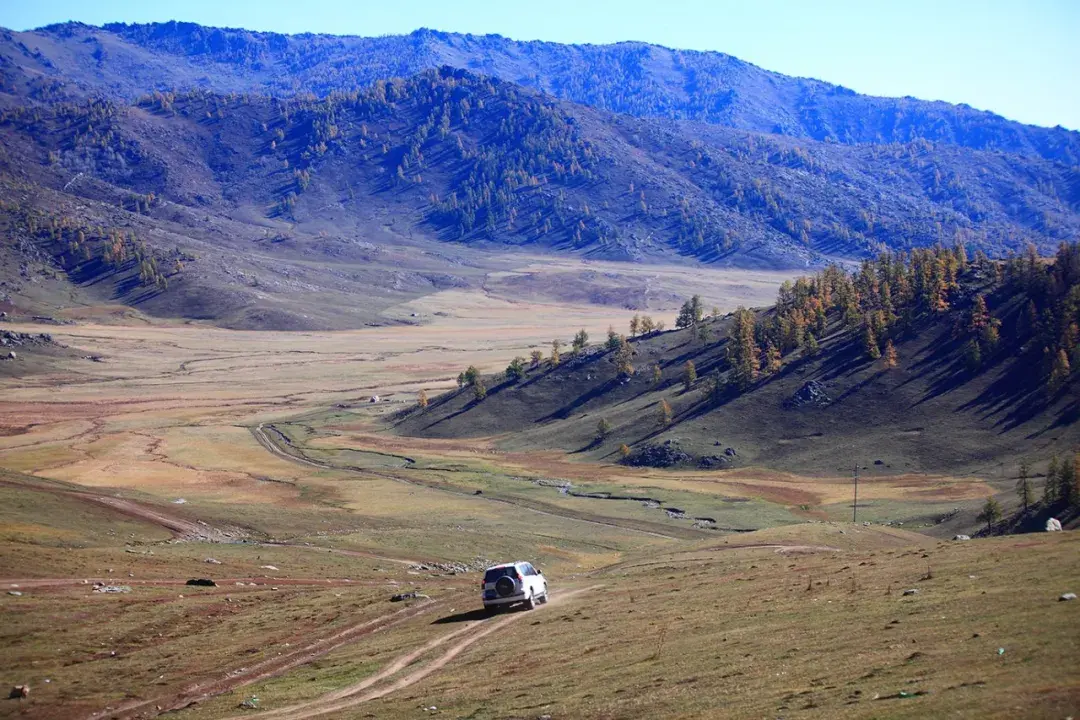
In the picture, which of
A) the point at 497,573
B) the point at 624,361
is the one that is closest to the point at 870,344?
the point at 624,361

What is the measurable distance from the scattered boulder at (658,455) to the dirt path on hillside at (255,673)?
4194 inches

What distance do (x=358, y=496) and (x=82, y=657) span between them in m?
84.0

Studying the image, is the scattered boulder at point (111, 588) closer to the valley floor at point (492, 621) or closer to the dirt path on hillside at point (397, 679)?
the valley floor at point (492, 621)

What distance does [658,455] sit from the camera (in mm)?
150000

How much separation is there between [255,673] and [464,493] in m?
91.0

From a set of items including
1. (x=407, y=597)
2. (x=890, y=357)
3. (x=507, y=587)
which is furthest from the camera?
(x=890, y=357)

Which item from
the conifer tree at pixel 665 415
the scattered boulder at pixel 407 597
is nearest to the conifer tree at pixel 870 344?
the conifer tree at pixel 665 415

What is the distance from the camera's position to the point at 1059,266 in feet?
536

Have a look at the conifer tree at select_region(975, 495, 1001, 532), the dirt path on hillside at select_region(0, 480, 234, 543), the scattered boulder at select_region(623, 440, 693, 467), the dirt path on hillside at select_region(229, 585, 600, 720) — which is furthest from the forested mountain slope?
the dirt path on hillside at select_region(229, 585, 600, 720)

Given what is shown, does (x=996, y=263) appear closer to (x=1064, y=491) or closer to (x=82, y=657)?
(x=1064, y=491)

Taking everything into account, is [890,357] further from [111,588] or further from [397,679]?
[397,679]

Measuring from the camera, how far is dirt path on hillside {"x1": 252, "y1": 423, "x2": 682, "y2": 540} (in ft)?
337

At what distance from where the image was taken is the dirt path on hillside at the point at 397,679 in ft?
94.2

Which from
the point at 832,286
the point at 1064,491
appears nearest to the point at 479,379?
the point at 832,286
